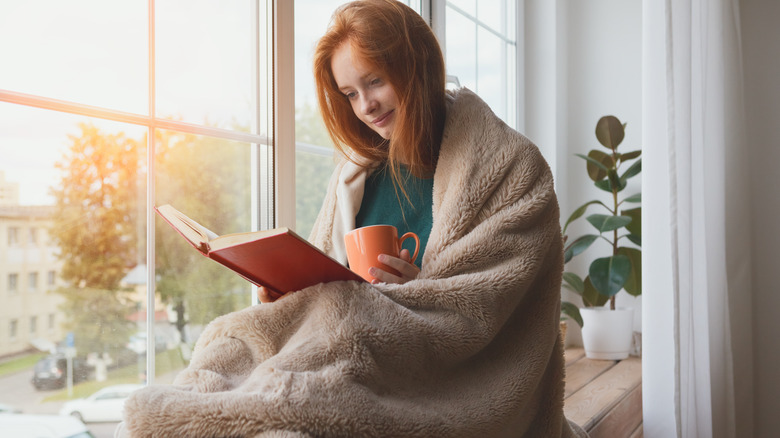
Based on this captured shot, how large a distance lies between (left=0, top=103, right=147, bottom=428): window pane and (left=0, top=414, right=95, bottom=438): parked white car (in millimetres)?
14

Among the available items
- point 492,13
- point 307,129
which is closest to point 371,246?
point 307,129

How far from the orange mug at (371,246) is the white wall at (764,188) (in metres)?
1.83

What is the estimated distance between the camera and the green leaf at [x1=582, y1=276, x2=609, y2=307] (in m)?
2.72

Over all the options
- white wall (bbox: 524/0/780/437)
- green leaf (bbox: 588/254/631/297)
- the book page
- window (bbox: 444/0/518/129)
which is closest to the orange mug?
the book page

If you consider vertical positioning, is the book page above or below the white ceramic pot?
above

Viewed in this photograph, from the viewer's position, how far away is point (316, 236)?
1278 millimetres

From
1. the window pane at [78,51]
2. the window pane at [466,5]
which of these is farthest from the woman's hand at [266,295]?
the window pane at [466,5]

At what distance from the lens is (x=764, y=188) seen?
2326 mm

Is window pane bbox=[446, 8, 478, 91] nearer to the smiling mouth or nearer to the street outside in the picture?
the smiling mouth

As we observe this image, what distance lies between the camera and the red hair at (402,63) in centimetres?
109

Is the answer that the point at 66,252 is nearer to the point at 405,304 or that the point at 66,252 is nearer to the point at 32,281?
the point at 32,281

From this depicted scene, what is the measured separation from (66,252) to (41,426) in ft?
0.90

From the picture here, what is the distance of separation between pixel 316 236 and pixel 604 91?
2.05 m

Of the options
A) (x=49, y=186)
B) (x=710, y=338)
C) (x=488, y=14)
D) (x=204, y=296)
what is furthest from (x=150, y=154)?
(x=488, y=14)
